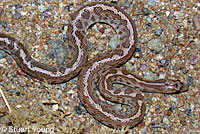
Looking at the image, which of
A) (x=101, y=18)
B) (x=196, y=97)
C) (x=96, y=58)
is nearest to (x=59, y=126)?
(x=96, y=58)

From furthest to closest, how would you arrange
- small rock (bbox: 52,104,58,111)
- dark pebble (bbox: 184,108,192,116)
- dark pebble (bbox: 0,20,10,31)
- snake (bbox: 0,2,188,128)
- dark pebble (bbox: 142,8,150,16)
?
dark pebble (bbox: 142,8,150,16) < dark pebble (bbox: 0,20,10,31) < dark pebble (bbox: 184,108,192,116) < small rock (bbox: 52,104,58,111) < snake (bbox: 0,2,188,128)

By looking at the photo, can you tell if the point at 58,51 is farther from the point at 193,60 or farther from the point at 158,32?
the point at 193,60

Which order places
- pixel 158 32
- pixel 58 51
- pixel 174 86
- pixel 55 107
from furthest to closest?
pixel 158 32, pixel 58 51, pixel 174 86, pixel 55 107

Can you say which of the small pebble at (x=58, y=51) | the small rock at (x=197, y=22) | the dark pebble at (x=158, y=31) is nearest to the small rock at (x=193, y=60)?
the small rock at (x=197, y=22)

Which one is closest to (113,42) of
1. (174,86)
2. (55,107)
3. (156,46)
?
(156,46)

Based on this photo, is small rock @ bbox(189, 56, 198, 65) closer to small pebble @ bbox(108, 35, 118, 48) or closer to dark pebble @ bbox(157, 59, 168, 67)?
dark pebble @ bbox(157, 59, 168, 67)

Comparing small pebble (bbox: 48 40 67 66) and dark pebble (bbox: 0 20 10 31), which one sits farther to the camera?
dark pebble (bbox: 0 20 10 31)

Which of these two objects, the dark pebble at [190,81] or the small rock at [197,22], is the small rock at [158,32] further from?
the dark pebble at [190,81]

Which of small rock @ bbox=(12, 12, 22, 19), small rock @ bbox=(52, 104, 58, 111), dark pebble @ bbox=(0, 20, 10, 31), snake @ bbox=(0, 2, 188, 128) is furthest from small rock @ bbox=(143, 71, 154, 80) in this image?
dark pebble @ bbox=(0, 20, 10, 31)
